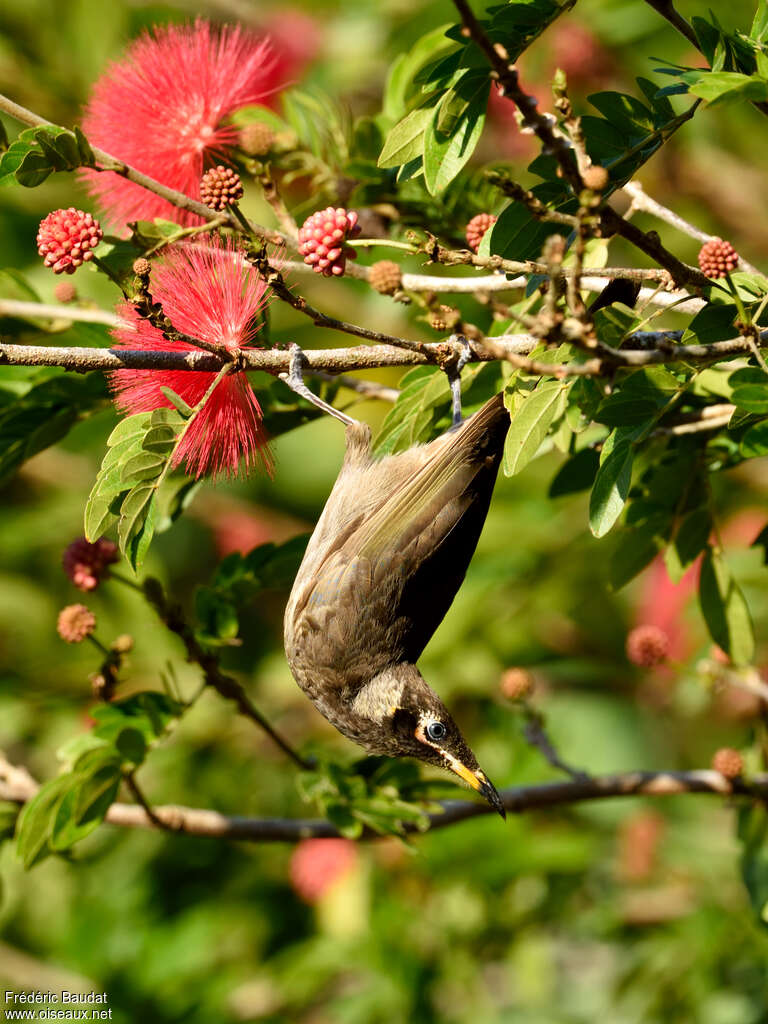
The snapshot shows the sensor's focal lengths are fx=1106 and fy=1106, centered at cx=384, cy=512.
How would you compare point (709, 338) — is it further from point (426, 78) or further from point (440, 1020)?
point (440, 1020)

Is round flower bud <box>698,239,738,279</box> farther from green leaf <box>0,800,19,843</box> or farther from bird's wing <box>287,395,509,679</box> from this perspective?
green leaf <box>0,800,19,843</box>

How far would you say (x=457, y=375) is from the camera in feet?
8.81

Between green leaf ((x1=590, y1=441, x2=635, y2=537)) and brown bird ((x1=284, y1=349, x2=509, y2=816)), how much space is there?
0.81m

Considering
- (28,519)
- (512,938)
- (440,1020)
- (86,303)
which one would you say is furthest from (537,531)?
(28,519)

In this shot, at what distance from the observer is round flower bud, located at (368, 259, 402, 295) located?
76.7 inches

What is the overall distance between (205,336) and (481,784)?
55.2 inches

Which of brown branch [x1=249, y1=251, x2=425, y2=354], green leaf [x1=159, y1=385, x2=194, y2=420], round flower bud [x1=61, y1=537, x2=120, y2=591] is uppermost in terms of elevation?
brown branch [x1=249, y1=251, x2=425, y2=354]

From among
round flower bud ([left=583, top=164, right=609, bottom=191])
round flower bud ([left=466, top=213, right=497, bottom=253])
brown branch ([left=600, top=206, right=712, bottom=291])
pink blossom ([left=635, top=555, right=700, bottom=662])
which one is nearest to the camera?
round flower bud ([left=583, top=164, right=609, bottom=191])

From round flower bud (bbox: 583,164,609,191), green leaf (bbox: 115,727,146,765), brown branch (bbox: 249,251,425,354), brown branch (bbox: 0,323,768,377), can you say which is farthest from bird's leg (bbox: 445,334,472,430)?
green leaf (bbox: 115,727,146,765)

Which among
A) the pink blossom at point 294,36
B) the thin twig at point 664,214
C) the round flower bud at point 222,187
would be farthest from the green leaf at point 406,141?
the pink blossom at point 294,36

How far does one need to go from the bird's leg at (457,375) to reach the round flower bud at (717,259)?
575 mm

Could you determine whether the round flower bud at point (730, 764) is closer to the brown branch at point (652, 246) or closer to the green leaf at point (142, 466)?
the brown branch at point (652, 246)

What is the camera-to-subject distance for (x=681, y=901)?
4.85 m

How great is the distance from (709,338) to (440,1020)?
3.18 meters
